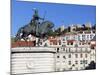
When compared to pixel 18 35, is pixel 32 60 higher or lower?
lower

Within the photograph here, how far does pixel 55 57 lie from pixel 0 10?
1.94 feet

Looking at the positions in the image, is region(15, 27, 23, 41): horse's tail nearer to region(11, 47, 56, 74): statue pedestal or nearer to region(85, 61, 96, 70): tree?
region(11, 47, 56, 74): statue pedestal

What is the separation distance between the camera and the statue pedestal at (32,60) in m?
1.62

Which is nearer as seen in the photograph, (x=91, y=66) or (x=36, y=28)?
(x=36, y=28)

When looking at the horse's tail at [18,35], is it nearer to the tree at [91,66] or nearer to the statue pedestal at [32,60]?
the statue pedestal at [32,60]

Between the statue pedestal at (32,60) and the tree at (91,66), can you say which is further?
the tree at (91,66)

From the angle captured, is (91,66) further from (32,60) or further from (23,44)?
(23,44)

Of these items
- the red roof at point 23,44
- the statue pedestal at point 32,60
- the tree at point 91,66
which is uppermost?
the red roof at point 23,44

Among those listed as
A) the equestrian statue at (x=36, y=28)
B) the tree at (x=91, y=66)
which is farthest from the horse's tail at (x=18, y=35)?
the tree at (x=91, y=66)

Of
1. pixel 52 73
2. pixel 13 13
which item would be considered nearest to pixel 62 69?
pixel 52 73

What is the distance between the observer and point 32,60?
5.49 ft

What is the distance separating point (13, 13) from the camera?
1.61 m

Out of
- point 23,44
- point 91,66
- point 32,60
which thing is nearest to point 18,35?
point 23,44

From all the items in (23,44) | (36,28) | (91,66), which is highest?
(36,28)
